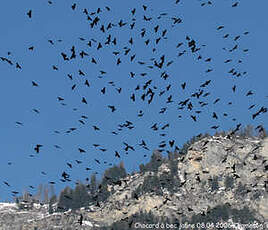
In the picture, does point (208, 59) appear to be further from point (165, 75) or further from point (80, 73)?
point (80, 73)

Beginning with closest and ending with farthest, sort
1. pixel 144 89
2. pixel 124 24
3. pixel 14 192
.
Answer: pixel 144 89 < pixel 124 24 < pixel 14 192

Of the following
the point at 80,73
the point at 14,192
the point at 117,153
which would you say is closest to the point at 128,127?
the point at 117,153

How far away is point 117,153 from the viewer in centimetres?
6675

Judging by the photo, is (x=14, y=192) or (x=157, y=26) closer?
(x=157, y=26)

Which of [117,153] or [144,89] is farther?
[117,153]

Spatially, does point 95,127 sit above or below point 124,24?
below

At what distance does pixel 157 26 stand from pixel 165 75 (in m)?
4.17

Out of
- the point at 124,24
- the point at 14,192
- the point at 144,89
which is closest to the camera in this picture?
the point at 144,89

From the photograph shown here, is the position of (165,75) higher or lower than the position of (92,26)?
lower

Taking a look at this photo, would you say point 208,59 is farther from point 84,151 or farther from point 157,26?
point 84,151

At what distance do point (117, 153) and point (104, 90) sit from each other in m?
6.05

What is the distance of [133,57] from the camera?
198 ft

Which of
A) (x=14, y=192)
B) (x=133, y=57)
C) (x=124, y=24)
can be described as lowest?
(x=14, y=192)

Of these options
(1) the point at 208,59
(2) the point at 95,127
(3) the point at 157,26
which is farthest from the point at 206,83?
(2) the point at 95,127
